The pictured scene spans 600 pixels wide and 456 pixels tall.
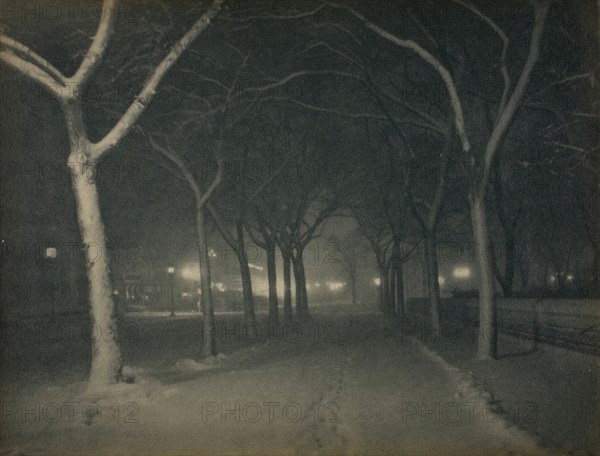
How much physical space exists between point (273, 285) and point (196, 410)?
687 inches

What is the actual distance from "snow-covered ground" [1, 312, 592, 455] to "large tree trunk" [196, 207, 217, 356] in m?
1.10

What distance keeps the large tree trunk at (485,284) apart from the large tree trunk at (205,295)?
7242 millimetres

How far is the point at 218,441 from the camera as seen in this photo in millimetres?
6621

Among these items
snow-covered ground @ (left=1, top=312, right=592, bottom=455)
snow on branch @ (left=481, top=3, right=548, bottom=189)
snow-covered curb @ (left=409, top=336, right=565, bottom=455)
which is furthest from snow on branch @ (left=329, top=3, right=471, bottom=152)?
snow-covered ground @ (left=1, top=312, right=592, bottom=455)

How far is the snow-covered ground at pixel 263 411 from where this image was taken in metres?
6.38

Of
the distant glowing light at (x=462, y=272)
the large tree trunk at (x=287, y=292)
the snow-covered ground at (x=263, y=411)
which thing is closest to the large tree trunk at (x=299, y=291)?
the large tree trunk at (x=287, y=292)

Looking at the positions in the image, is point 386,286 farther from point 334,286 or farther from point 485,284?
point 334,286

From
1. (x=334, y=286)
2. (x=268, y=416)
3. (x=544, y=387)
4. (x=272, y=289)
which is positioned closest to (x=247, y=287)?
(x=272, y=289)

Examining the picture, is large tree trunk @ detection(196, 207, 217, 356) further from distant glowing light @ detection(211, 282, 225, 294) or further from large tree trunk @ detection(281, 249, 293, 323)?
distant glowing light @ detection(211, 282, 225, 294)

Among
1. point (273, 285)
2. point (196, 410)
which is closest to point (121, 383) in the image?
point (196, 410)

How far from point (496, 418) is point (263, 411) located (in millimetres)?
3404

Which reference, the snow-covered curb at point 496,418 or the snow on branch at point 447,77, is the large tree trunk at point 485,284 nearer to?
the snow-covered curb at point 496,418

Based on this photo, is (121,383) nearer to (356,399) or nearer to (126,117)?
(356,399)

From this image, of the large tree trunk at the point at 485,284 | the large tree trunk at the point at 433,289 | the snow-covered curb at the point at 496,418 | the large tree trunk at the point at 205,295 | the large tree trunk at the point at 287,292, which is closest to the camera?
the snow-covered curb at the point at 496,418
